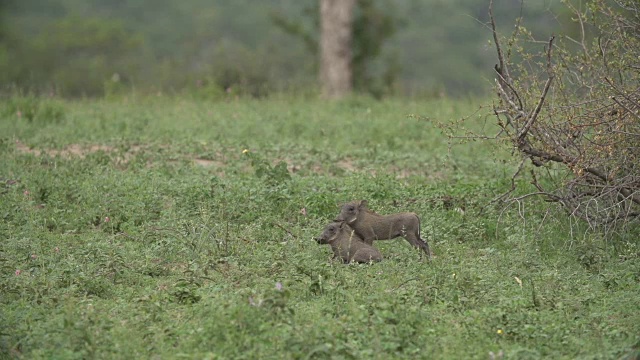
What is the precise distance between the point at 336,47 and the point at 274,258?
13182 mm

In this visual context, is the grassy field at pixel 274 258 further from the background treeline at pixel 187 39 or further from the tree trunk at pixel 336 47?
the background treeline at pixel 187 39

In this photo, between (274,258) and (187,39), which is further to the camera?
(187,39)

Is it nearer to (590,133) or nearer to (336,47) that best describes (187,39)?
(336,47)

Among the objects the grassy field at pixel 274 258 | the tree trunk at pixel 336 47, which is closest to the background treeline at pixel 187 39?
the tree trunk at pixel 336 47

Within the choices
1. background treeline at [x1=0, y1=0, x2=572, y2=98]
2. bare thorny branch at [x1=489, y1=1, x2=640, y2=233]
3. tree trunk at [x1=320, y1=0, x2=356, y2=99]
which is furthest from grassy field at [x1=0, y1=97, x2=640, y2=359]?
background treeline at [x1=0, y1=0, x2=572, y2=98]

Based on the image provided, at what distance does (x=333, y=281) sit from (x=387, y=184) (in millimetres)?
3152

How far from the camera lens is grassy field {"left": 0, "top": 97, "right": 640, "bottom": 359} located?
643cm

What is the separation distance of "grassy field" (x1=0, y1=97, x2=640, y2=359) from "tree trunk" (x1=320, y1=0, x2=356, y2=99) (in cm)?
729

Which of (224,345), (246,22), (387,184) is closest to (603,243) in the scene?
(387,184)

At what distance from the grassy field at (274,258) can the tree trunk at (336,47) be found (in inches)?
287

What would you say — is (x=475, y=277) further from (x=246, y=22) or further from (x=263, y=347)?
(x=246, y=22)

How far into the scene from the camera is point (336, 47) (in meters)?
21.0

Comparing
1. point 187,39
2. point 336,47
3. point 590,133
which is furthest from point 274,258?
point 187,39

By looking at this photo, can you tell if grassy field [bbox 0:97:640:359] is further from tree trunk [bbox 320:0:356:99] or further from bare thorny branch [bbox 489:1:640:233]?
tree trunk [bbox 320:0:356:99]
